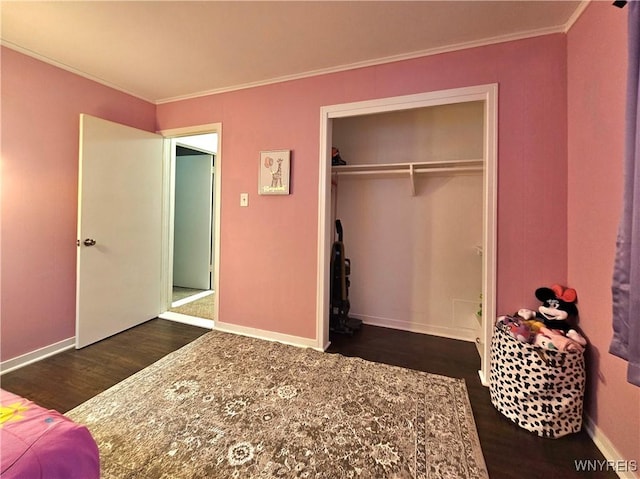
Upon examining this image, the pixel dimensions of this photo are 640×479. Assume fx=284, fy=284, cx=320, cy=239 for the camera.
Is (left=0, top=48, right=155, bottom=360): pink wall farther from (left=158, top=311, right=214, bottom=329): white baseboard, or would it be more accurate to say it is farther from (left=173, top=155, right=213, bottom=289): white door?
(left=173, top=155, right=213, bottom=289): white door

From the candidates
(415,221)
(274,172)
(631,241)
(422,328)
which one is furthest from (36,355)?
(631,241)

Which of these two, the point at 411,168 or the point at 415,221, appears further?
the point at 415,221

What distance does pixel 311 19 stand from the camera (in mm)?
1826

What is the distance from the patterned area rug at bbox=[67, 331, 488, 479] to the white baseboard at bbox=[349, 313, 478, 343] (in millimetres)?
851

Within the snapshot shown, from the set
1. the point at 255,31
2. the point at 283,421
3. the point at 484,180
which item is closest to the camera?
the point at 283,421

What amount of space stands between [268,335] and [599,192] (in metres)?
2.63

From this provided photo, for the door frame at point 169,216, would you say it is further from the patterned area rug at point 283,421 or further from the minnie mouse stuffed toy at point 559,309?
the minnie mouse stuffed toy at point 559,309

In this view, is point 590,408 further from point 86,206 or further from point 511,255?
point 86,206

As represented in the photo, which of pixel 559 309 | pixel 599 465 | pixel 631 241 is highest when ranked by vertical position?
pixel 631 241

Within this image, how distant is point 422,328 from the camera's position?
2979mm

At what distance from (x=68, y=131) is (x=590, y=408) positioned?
4.26 metres

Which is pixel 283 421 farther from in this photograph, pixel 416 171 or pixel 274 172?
pixel 416 171

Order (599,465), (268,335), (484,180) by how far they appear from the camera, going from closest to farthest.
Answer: (599,465) < (484,180) < (268,335)

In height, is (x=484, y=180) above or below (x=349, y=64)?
below
